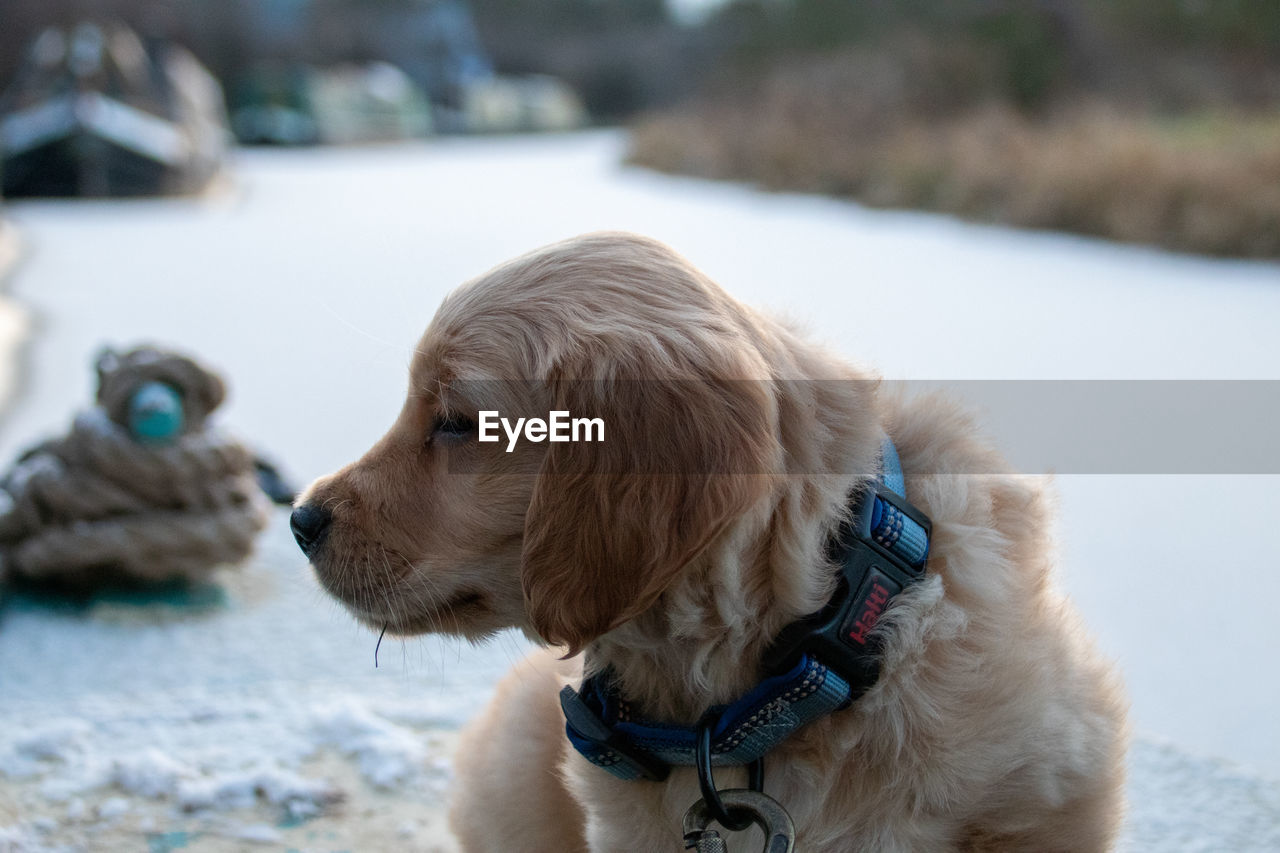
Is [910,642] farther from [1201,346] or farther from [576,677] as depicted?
[1201,346]

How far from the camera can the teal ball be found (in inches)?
113

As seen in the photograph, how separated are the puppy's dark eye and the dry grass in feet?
19.8

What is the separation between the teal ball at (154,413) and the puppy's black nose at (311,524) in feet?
4.97

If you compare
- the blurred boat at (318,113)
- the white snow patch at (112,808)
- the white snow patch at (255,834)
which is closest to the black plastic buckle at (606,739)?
the white snow patch at (255,834)

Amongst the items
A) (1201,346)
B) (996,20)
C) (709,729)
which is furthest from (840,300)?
(996,20)

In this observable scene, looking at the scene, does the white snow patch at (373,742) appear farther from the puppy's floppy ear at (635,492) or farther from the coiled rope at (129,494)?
the puppy's floppy ear at (635,492)

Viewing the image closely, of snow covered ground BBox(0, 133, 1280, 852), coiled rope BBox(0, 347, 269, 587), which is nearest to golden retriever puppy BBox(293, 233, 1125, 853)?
snow covered ground BBox(0, 133, 1280, 852)

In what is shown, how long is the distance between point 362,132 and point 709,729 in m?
22.6

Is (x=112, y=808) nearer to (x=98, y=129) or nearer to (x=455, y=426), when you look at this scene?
(x=455, y=426)

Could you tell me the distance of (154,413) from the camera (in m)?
2.87

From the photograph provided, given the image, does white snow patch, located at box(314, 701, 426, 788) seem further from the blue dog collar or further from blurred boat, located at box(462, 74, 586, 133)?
blurred boat, located at box(462, 74, 586, 133)

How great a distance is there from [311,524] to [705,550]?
0.57 meters

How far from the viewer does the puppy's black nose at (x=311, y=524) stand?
1.54m

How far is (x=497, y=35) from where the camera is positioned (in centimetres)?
4097
